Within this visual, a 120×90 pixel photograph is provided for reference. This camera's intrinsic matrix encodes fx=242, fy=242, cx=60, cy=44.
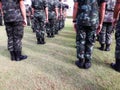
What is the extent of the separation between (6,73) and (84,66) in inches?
68.2

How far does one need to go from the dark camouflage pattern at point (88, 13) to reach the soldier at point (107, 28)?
183cm

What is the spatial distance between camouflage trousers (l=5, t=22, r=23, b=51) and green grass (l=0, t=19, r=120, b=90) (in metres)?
0.41

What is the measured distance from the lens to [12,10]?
558 centimetres

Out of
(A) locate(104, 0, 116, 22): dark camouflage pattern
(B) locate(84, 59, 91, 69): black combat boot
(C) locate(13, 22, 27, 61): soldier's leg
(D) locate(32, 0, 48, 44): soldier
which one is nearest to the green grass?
(B) locate(84, 59, 91, 69): black combat boot

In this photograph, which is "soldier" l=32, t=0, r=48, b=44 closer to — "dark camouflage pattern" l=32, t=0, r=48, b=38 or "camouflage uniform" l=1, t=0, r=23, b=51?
"dark camouflage pattern" l=32, t=0, r=48, b=38

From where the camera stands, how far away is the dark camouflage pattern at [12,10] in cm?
556

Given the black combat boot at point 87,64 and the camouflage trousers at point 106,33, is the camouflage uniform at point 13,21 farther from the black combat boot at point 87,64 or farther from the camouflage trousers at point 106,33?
the camouflage trousers at point 106,33

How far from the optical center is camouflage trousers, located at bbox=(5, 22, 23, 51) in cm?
568

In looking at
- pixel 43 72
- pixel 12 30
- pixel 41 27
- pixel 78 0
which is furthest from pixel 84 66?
pixel 41 27

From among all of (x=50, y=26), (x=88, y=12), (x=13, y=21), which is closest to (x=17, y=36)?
(x=13, y=21)

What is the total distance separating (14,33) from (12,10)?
54cm

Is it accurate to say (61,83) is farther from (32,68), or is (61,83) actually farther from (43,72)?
(32,68)

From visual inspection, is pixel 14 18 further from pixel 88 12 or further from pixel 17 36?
pixel 88 12

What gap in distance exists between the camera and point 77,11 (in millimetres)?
5254
